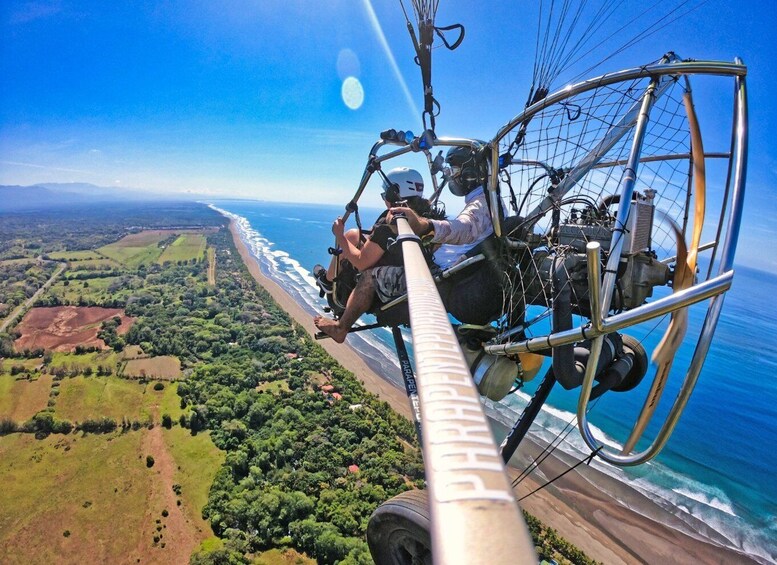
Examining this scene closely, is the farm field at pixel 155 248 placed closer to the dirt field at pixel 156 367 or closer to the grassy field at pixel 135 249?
the grassy field at pixel 135 249

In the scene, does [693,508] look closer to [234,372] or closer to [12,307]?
[234,372]

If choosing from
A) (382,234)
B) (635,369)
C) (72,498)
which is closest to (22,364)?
(72,498)

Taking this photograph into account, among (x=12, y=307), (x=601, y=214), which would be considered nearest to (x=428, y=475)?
(x=601, y=214)

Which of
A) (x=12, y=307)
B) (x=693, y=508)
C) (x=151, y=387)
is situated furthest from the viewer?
(x=12, y=307)

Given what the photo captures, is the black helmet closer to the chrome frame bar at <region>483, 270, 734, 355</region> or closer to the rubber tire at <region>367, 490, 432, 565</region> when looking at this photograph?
the chrome frame bar at <region>483, 270, 734, 355</region>

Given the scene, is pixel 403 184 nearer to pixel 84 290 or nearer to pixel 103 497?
pixel 103 497
